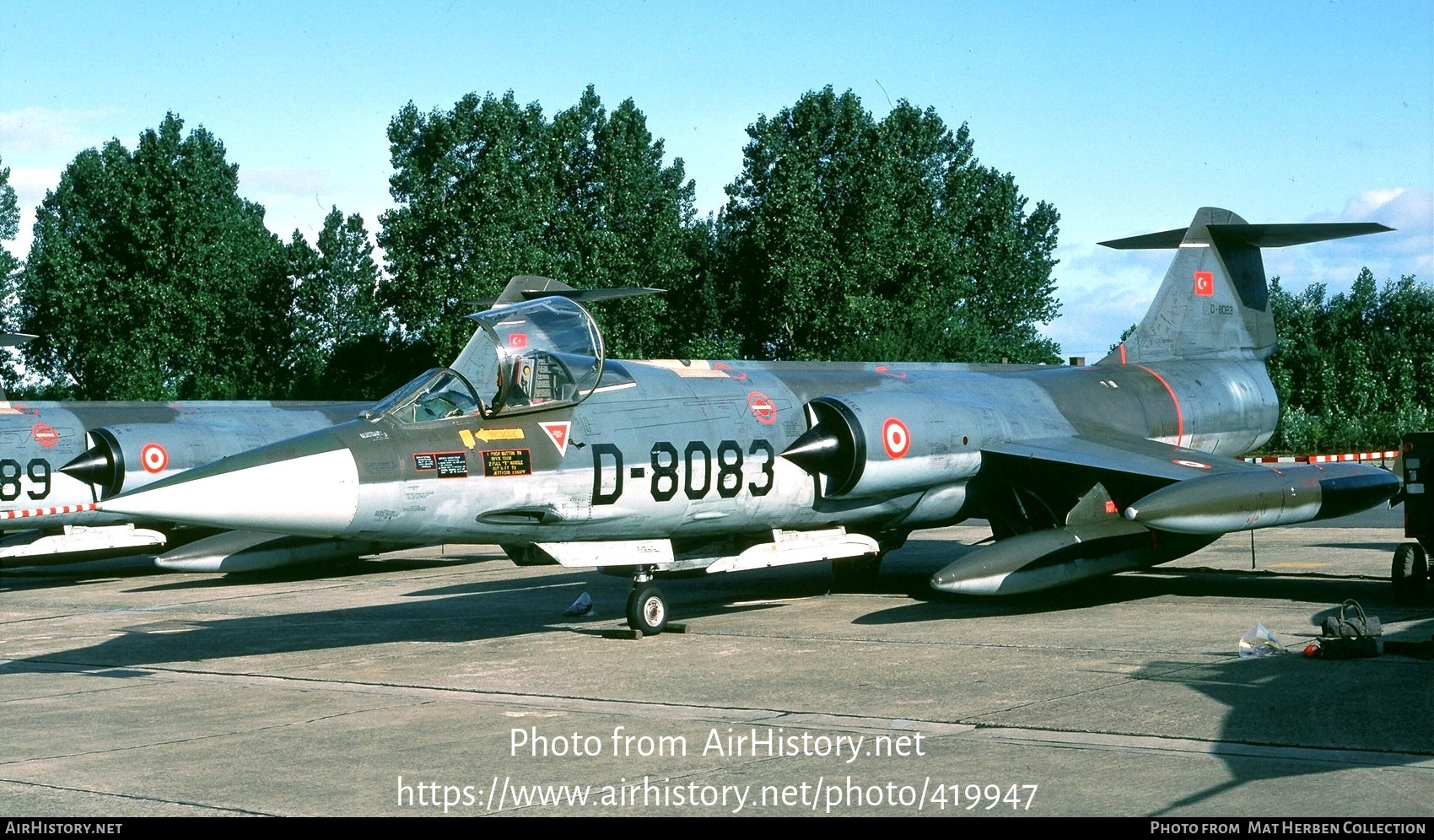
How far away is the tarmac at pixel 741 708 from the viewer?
647 cm

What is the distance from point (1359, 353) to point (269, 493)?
188 feet

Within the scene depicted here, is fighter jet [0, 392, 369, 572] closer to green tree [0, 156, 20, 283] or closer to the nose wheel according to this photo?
the nose wheel

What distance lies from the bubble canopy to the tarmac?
1.97 m

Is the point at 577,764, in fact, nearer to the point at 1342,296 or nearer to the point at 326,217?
the point at 326,217

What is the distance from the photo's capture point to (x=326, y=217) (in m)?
48.1

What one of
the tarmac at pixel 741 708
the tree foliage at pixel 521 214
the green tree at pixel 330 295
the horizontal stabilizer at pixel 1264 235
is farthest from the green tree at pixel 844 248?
the tarmac at pixel 741 708

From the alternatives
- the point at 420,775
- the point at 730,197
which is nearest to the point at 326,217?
the point at 730,197

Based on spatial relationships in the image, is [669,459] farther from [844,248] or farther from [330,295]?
[330,295]

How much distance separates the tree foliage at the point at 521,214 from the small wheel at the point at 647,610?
Answer: 27.6 metres

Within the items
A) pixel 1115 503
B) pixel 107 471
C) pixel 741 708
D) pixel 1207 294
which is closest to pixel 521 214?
pixel 107 471

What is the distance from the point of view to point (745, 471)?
1245cm

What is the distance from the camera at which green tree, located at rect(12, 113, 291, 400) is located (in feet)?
156

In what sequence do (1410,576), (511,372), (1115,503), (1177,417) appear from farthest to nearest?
(1177,417) → (1115,503) → (1410,576) → (511,372)
